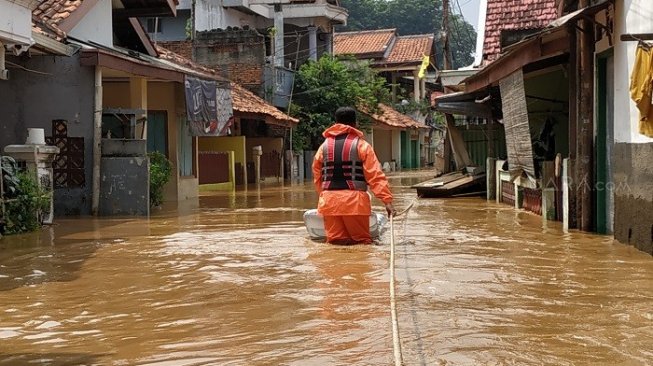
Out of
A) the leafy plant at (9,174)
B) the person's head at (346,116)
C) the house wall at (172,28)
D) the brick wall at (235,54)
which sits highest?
the house wall at (172,28)

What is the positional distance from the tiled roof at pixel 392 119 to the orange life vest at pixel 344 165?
26312 mm

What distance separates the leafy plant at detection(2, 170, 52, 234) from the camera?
11.5 metres

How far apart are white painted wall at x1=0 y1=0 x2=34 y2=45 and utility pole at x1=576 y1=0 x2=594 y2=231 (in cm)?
794

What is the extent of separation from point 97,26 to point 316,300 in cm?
1285

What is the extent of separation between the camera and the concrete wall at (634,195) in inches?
A: 350

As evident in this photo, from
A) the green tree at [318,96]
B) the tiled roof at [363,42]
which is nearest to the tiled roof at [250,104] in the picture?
the green tree at [318,96]

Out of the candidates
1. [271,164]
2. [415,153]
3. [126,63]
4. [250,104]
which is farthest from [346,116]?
[415,153]

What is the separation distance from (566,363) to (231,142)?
76.1 feet

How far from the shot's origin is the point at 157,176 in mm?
16109

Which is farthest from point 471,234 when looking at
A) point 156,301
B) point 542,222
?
point 156,301

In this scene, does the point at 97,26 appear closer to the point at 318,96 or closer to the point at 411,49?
the point at 318,96

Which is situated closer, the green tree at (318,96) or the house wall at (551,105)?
the house wall at (551,105)

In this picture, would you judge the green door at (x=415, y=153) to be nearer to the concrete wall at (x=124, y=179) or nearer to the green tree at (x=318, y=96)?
the green tree at (x=318, y=96)

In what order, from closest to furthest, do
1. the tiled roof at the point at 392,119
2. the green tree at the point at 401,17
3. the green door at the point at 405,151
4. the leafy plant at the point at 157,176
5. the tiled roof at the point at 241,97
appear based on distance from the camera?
the leafy plant at the point at 157,176, the tiled roof at the point at 241,97, the tiled roof at the point at 392,119, the green door at the point at 405,151, the green tree at the point at 401,17
